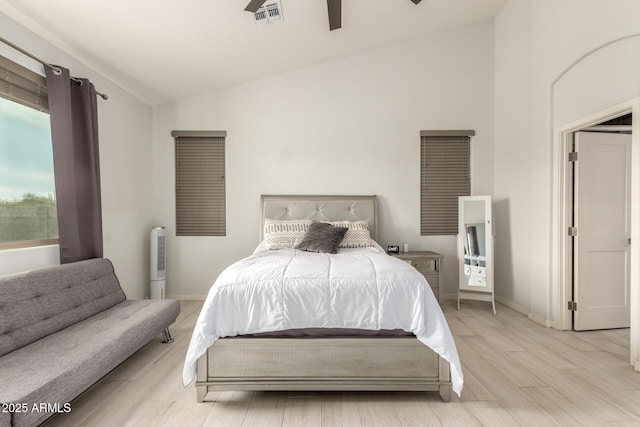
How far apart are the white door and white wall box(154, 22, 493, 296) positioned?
5.23 feet

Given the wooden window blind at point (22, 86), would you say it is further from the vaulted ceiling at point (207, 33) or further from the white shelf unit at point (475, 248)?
the white shelf unit at point (475, 248)

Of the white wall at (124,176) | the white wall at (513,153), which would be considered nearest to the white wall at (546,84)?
the white wall at (513,153)

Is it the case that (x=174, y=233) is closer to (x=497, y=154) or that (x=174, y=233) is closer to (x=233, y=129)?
(x=233, y=129)

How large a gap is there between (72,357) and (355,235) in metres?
2.70

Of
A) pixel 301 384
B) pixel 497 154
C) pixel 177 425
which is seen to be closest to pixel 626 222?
pixel 497 154

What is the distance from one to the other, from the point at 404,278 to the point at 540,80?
118 inches

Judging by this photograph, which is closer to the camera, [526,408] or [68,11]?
[526,408]

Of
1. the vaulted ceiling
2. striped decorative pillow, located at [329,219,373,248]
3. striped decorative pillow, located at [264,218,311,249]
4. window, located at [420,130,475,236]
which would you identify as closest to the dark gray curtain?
the vaulted ceiling

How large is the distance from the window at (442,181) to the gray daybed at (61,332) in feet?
10.8

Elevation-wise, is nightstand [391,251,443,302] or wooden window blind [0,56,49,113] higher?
wooden window blind [0,56,49,113]

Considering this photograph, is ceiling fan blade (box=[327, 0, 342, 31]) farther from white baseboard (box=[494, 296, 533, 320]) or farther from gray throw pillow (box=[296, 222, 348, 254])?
white baseboard (box=[494, 296, 533, 320])

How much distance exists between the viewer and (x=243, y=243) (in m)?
4.38

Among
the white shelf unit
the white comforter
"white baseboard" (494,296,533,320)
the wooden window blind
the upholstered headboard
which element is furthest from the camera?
the upholstered headboard

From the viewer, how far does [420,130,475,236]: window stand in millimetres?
4430
